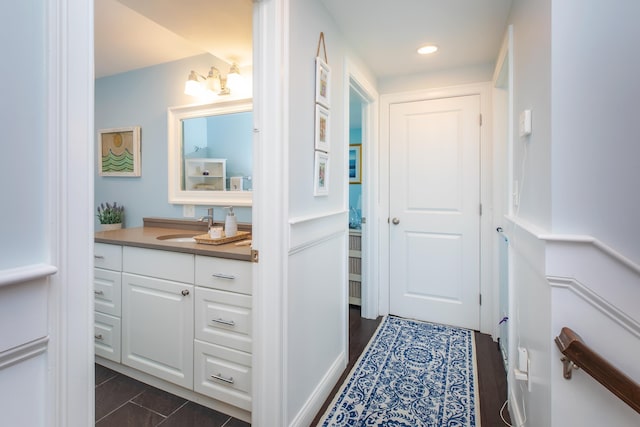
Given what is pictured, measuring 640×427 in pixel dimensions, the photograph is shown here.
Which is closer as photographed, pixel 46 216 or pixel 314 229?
pixel 46 216

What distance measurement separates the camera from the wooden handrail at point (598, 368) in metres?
0.81

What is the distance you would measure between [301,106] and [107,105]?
7.91 feet

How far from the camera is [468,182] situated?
Answer: 277 centimetres

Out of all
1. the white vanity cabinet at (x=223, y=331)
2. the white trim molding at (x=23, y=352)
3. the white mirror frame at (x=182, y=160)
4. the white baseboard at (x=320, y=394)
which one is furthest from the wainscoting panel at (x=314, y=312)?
the white trim molding at (x=23, y=352)

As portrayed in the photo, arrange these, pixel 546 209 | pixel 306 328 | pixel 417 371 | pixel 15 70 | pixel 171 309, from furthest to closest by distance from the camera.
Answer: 1. pixel 417 371
2. pixel 171 309
3. pixel 306 328
4. pixel 546 209
5. pixel 15 70

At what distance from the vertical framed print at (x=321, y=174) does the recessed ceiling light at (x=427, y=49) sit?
121 centimetres

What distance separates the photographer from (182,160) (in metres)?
2.69

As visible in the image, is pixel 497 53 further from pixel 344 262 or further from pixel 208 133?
pixel 208 133

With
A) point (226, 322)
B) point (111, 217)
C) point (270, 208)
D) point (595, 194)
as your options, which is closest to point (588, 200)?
point (595, 194)

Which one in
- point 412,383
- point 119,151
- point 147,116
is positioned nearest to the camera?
point 412,383

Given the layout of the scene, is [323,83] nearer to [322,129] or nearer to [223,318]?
[322,129]

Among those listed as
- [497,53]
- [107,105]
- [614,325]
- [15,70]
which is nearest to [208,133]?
[107,105]

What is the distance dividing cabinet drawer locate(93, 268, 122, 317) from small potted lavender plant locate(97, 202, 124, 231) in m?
0.98

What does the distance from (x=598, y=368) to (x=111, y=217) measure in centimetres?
329
